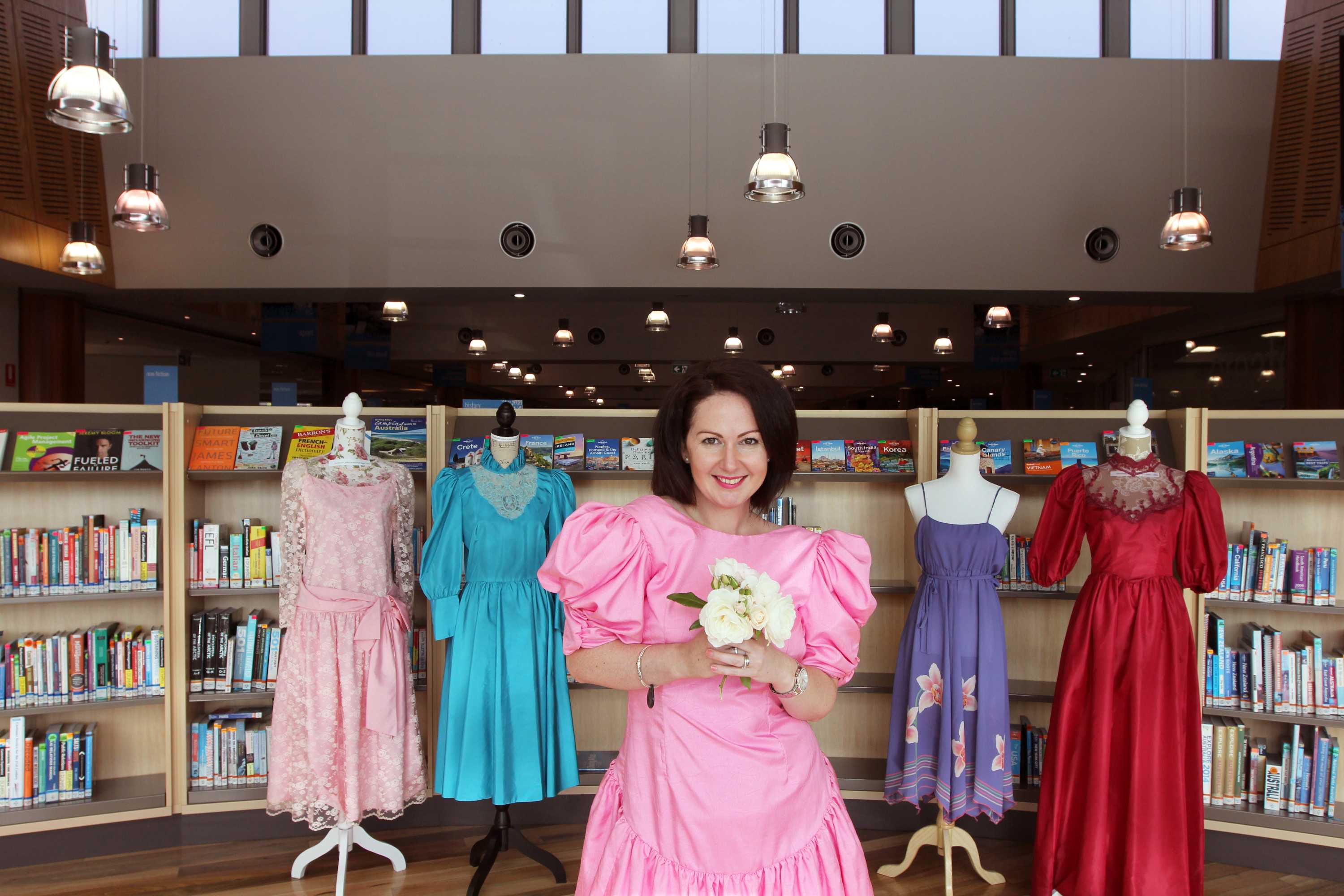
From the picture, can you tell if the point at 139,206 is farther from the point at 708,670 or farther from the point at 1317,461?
the point at 1317,461

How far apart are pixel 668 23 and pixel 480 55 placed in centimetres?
159

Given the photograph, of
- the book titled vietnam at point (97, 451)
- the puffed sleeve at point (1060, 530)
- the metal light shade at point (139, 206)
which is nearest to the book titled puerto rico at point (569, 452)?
the book titled vietnam at point (97, 451)

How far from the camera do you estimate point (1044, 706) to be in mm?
3838

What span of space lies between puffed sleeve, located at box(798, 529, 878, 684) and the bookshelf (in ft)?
10.1

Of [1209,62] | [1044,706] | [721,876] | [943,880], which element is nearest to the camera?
[721,876]

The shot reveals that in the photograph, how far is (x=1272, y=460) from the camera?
3.39 m

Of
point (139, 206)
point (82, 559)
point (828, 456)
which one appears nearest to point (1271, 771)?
point (828, 456)

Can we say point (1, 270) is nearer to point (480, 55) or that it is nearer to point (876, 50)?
point (480, 55)

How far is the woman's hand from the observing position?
3.96 ft

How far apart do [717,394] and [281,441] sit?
9.26ft

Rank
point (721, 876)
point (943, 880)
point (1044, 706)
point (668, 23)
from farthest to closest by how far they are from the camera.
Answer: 1. point (668, 23)
2. point (1044, 706)
3. point (943, 880)
4. point (721, 876)

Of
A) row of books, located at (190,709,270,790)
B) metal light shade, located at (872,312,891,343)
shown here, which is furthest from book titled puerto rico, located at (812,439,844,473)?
metal light shade, located at (872,312,891,343)

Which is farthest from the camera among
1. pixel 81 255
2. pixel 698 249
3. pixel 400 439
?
pixel 81 255

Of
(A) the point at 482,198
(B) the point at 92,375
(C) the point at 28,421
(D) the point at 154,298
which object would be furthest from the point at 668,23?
(B) the point at 92,375
